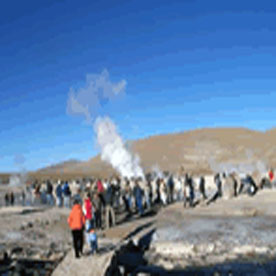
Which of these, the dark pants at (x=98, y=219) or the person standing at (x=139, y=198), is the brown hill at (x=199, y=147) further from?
the dark pants at (x=98, y=219)

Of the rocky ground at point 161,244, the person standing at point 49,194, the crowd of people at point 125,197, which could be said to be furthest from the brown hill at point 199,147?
the rocky ground at point 161,244

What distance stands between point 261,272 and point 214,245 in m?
2.66

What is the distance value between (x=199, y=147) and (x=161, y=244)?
123829mm

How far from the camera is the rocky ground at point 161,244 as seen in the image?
11250mm

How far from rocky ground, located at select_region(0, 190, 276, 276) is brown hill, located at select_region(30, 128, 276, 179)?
86920 mm

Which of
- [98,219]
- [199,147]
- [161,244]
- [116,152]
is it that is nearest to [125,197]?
[98,219]

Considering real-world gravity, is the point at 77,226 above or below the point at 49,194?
below

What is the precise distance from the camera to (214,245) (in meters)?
13.6

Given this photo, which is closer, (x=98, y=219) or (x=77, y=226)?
(x=77, y=226)

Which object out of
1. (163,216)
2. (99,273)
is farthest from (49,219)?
(99,273)

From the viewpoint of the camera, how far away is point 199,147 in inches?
5359

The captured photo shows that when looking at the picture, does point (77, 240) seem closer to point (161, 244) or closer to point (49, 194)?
point (161, 244)

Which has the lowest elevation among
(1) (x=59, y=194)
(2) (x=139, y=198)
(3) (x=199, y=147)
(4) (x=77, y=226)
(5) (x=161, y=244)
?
(5) (x=161, y=244)

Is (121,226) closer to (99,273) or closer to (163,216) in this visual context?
(163,216)
